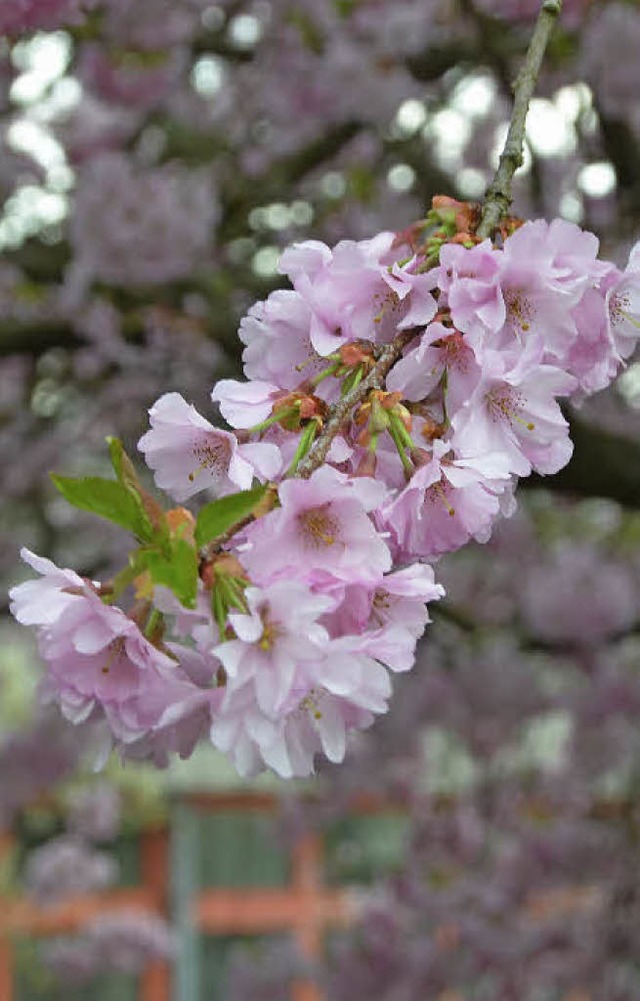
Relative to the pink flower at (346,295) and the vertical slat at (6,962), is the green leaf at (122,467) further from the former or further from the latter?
the vertical slat at (6,962)

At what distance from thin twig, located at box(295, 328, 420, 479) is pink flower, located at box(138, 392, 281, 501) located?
45 millimetres

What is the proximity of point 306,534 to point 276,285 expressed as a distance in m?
1.92

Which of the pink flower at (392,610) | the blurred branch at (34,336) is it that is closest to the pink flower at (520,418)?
the pink flower at (392,610)

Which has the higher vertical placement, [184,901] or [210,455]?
[210,455]

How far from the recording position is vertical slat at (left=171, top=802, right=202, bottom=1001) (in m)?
8.96

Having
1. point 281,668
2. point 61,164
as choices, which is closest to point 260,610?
Answer: point 281,668

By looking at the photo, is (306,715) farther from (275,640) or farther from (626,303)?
(626,303)

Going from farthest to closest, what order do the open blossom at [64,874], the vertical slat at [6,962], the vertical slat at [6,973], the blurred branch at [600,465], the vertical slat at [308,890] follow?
the vertical slat at [308,890], the vertical slat at [6,973], the vertical slat at [6,962], the open blossom at [64,874], the blurred branch at [600,465]

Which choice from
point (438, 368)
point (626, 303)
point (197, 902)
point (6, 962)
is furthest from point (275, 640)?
point (197, 902)

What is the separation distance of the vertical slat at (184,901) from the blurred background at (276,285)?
155 centimetres

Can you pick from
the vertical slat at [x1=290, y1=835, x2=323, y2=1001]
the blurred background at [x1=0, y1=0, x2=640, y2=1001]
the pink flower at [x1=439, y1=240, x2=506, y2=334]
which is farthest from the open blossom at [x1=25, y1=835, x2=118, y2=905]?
the pink flower at [x1=439, y1=240, x2=506, y2=334]

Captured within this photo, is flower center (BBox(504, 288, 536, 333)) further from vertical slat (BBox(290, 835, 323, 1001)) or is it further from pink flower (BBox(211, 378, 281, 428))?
vertical slat (BBox(290, 835, 323, 1001))

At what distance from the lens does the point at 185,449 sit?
0.95 metres

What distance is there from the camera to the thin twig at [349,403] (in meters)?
0.85
